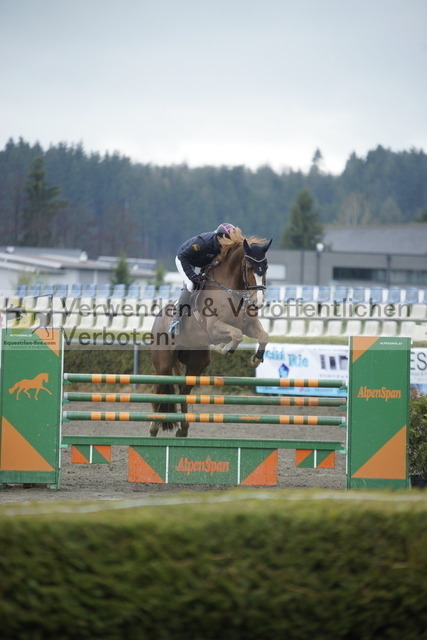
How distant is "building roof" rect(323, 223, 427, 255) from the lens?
5972cm

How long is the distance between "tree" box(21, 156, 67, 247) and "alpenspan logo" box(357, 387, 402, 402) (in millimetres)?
40797

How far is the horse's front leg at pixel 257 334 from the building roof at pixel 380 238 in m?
51.3

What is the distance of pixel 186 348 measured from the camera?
22.1 ft

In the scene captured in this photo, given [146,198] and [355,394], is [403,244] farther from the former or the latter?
[355,394]

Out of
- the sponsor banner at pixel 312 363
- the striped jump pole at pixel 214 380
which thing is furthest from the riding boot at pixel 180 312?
the sponsor banner at pixel 312 363

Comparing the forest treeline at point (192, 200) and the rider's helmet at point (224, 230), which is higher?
the forest treeline at point (192, 200)

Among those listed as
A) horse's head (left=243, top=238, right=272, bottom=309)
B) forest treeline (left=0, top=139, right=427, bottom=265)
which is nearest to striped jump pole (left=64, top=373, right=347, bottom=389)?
horse's head (left=243, top=238, right=272, bottom=309)

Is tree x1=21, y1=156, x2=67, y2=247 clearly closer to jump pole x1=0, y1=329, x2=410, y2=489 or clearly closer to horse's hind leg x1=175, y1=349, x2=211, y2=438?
horse's hind leg x1=175, y1=349, x2=211, y2=438

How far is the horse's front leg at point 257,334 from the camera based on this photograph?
6.01 meters

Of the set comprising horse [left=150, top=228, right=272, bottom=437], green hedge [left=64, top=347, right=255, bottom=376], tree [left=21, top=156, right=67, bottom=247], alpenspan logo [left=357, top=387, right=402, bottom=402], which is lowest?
alpenspan logo [left=357, top=387, right=402, bottom=402]

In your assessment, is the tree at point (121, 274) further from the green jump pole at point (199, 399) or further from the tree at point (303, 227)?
the green jump pole at point (199, 399)

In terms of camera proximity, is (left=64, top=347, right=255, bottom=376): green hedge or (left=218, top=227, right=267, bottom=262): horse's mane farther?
(left=64, top=347, right=255, bottom=376): green hedge

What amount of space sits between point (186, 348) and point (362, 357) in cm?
184

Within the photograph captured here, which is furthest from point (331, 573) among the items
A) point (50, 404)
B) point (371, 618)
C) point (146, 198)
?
point (146, 198)
